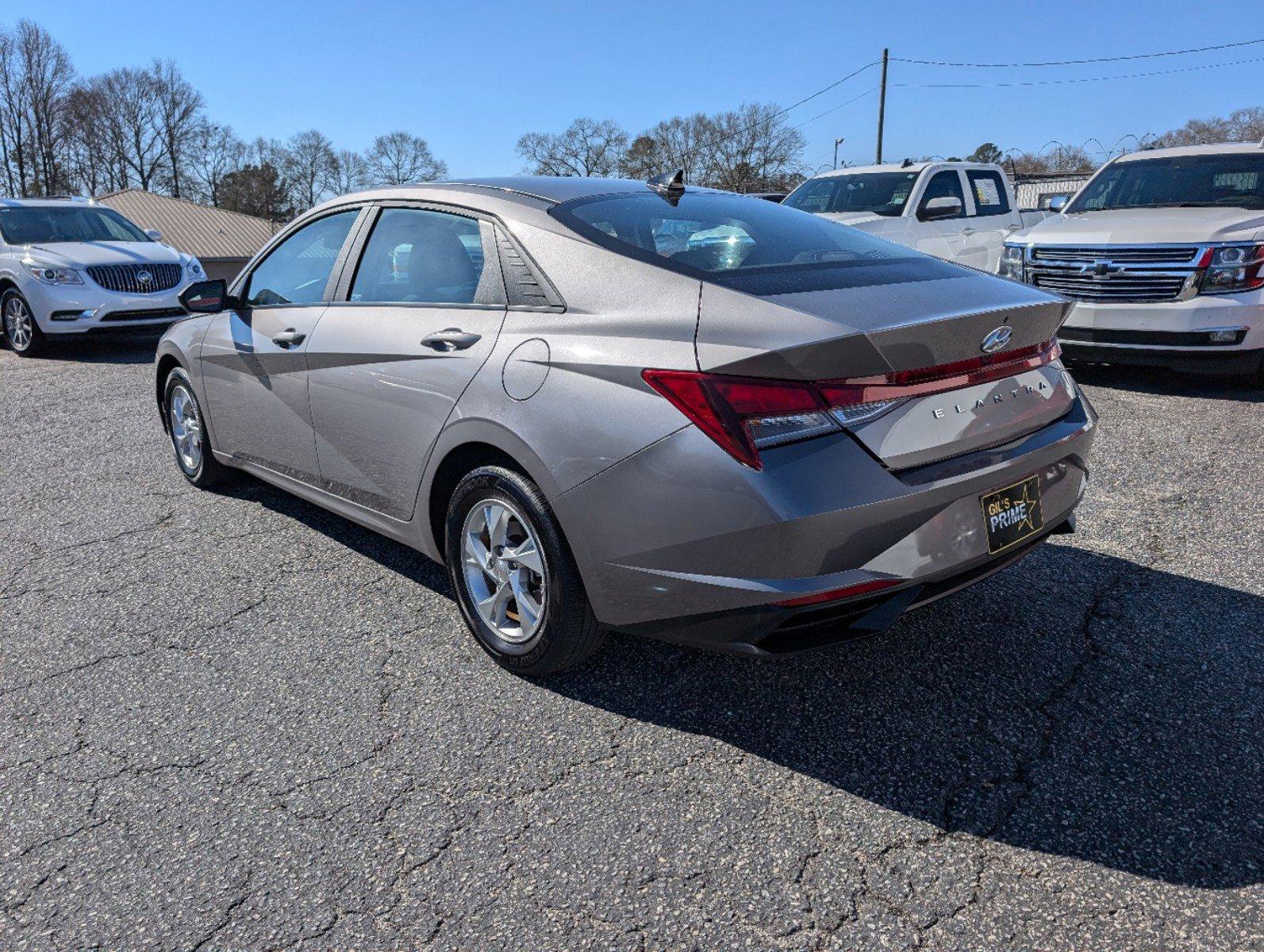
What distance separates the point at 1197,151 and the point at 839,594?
8.31 metres

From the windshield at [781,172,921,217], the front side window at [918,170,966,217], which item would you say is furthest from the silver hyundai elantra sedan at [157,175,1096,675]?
the front side window at [918,170,966,217]

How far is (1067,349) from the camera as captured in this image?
24.5ft

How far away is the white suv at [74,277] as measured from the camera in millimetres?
10891

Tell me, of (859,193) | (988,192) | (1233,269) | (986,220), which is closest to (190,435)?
(1233,269)

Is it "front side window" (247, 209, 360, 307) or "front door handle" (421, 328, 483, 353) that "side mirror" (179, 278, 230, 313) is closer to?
"front side window" (247, 209, 360, 307)

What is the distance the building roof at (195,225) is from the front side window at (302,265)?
5868 centimetres

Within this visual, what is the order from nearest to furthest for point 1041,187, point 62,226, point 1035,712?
point 1035,712, point 62,226, point 1041,187

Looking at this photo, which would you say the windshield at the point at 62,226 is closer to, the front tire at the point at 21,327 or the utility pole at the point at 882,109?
the front tire at the point at 21,327

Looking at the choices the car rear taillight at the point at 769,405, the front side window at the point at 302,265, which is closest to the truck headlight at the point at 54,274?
the front side window at the point at 302,265

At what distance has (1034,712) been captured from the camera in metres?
2.90

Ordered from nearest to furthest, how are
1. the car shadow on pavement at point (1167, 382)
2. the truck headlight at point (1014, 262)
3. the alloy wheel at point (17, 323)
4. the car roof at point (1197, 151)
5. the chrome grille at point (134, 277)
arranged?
the car shadow on pavement at point (1167, 382) → the truck headlight at point (1014, 262) → the car roof at point (1197, 151) → the chrome grille at point (134, 277) → the alloy wheel at point (17, 323)

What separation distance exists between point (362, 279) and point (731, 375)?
2.01 m

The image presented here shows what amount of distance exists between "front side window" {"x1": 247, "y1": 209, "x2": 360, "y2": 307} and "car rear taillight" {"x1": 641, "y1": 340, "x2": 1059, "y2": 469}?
218 centimetres

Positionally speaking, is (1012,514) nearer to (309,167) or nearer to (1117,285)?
(1117,285)
